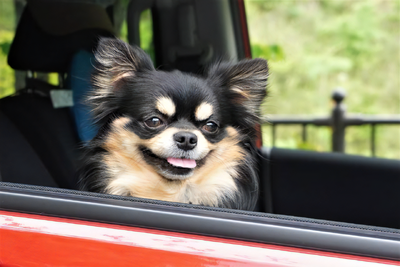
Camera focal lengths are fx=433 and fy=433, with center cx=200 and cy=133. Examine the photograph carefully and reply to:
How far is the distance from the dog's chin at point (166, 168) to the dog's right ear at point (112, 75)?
0.98ft

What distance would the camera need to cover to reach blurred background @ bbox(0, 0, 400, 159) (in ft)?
27.1

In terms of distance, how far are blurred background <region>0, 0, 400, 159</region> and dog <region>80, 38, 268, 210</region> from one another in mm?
5918

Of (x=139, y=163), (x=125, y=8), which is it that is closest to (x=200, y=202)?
(x=139, y=163)

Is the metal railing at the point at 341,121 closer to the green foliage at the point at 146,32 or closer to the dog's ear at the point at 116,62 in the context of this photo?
the green foliage at the point at 146,32

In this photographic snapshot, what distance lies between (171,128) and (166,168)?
0.58ft

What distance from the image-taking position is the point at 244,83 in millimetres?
2082

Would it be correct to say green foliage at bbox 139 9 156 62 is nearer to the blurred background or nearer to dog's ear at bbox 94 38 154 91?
dog's ear at bbox 94 38 154 91

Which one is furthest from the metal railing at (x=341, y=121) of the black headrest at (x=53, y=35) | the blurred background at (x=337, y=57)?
the black headrest at (x=53, y=35)

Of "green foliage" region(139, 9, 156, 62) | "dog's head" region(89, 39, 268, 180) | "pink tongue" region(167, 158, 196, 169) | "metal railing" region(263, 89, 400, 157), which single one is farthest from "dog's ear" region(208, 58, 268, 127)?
"metal railing" region(263, 89, 400, 157)

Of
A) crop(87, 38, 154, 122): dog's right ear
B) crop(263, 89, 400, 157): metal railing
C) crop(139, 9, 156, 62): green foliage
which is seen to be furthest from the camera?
crop(263, 89, 400, 157): metal railing

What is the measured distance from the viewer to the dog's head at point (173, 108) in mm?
1833

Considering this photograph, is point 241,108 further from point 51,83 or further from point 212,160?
point 51,83

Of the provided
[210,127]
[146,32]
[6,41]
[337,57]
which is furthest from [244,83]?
[337,57]

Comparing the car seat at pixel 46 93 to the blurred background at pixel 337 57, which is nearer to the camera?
the car seat at pixel 46 93
